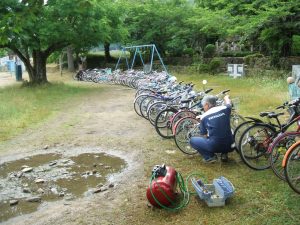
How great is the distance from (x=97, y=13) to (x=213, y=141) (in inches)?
512

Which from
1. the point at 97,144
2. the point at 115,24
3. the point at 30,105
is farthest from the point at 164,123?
the point at 115,24

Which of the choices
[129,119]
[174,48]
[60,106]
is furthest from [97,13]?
[174,48]

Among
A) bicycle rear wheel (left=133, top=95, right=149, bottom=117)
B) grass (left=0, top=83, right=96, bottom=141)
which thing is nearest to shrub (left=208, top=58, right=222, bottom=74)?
grass (left=0, top=83, right=96, bottom=141)

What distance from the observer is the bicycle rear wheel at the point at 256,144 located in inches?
221

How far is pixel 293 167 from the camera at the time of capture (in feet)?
15.0

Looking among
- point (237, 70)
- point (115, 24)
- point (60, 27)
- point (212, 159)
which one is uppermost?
point (115, 24)

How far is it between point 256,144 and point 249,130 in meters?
0.25

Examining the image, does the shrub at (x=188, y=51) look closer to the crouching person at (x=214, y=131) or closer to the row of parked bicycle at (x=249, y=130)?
the row of parked bicycle at (x=249, y=130)

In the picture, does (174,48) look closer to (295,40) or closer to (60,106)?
(295,40)

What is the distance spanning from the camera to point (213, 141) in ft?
18.9

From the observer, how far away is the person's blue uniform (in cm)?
568

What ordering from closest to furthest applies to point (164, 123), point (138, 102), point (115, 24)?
point (164, 123), point (138, 102), point (115, 24)

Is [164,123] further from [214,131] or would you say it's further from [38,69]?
[38,69]

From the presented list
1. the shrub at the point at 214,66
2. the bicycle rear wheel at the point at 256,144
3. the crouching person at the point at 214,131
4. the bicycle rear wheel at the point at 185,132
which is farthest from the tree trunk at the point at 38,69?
the bicycle rear wheel at the point at 256,144
